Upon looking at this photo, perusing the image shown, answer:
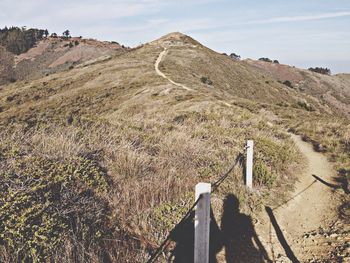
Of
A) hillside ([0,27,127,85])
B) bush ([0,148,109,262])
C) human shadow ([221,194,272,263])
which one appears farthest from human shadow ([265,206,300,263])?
hillside ([0,27,127,85])

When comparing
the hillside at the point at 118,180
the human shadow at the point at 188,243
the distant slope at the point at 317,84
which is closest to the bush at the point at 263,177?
the hillside at the point at 118,180

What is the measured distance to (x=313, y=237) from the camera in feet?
18.9

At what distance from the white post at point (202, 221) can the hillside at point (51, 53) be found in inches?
3925

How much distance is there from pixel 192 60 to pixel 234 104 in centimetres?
3780

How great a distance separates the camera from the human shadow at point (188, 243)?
465cm

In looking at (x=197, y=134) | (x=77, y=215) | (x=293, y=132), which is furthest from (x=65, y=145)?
(x=293, y=132)

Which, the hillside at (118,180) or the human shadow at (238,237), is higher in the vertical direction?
the hillside at (118,180)

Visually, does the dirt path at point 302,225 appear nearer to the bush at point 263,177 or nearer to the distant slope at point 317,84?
the bush at point 263,177

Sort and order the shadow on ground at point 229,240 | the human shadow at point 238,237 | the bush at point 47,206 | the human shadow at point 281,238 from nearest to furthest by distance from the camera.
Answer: the bush at point 47,206 → the shadow on ground at point 229,240 → the human shadow at point 238,237 → the human shadow at point 281,238

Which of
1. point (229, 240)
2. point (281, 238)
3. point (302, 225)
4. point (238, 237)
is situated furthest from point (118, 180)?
point (302, 225)

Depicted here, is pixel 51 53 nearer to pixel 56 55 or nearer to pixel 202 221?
pixel 56 55

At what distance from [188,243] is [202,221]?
1277mm

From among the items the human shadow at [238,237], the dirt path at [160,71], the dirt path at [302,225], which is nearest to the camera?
the human shadow at [238,237]

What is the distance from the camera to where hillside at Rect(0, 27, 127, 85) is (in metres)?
110
